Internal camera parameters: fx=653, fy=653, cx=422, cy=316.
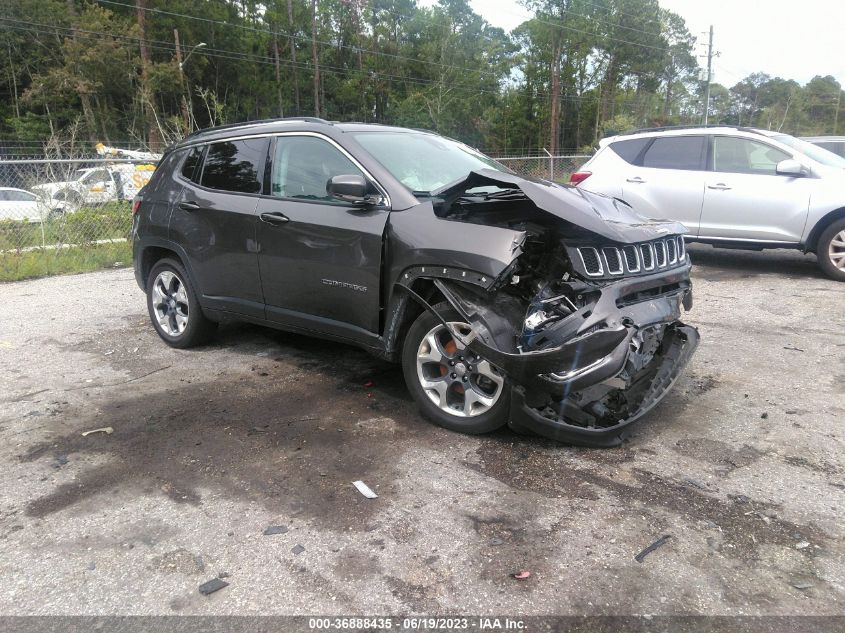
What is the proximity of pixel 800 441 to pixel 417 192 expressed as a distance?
268 cm

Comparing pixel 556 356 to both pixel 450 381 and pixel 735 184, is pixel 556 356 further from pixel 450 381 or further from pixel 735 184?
pixel 735 184

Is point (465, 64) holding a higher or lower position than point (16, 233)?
higher

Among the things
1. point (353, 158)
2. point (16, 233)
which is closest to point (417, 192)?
point (353, 158)

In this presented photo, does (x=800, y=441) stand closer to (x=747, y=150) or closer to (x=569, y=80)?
(x=747, y=150)

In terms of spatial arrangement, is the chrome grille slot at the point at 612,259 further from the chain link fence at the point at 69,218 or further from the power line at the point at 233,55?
the power line at the point at 233,55

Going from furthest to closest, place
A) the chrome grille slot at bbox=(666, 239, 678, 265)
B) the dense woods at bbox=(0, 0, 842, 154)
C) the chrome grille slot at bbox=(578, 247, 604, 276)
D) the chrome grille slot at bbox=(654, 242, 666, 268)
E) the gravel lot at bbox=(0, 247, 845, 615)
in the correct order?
the dense woods at bbox=(0, 0, 842, 154), the chrome grille slot at bbox=(666, 239, 678, 265), the chrome grille slot at bbox=(654, 242, 666, 268), the chrome grille slot at bbox=(578, 247, 604, 276), the gravel lot at bbox=(0, 247, 845, 615)

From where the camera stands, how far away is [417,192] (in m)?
4.18

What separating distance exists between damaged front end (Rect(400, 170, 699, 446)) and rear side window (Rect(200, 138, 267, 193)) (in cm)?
179

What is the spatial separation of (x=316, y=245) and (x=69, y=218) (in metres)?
8.29

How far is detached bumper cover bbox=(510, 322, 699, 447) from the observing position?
3.31 m

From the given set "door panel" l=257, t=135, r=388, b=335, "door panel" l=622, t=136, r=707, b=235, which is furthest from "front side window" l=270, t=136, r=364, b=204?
"door panel" l=622, t=136, r=707, b=235

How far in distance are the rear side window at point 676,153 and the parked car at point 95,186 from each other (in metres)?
7.63

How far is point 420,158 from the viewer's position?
15.3 feet

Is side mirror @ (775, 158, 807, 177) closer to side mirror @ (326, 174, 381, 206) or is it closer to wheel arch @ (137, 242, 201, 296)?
side mirror @ (326, 174, 381, 206)
